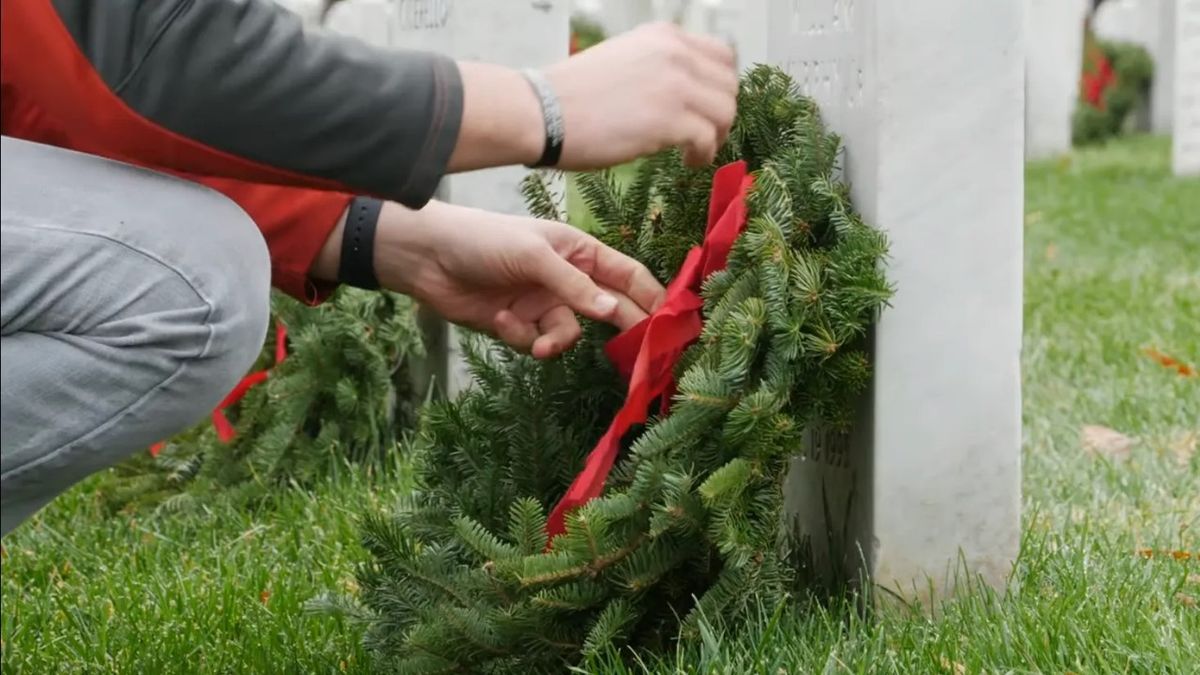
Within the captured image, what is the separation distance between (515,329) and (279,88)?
659 mm

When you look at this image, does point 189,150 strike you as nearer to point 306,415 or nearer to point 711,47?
point 711,47

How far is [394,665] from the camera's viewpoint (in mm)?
1917

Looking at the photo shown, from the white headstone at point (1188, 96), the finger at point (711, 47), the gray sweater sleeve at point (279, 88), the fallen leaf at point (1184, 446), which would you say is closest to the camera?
the gray sweater sleeve at point (279, 88)

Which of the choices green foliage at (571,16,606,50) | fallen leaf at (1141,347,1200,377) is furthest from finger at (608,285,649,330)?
green foliage at (571,16,606,50)

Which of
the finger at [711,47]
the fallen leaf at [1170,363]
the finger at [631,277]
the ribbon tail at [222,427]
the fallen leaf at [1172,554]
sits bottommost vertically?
the fallen leaf at [1170,363]

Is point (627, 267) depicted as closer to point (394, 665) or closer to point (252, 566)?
point (394, 665)

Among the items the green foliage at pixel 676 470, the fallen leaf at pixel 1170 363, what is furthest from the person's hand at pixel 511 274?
the fallen leaf at pixel 1170 363

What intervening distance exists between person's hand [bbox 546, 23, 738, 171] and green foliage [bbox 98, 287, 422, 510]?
5.40 feet

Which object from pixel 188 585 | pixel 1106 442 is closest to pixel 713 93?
pixel 188 585

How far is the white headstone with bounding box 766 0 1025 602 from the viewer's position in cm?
188

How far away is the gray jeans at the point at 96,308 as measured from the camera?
1.44 meters

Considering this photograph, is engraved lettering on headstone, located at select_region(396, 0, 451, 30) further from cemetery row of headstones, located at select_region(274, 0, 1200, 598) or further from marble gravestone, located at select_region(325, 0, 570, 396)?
cemetery row of headstones, located at select_region(274, 0, 1200, 598)

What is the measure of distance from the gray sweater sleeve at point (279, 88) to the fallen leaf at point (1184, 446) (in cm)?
195

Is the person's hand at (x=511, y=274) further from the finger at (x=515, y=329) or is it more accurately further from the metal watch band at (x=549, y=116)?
the metal watch band at (x=549, y=116)
